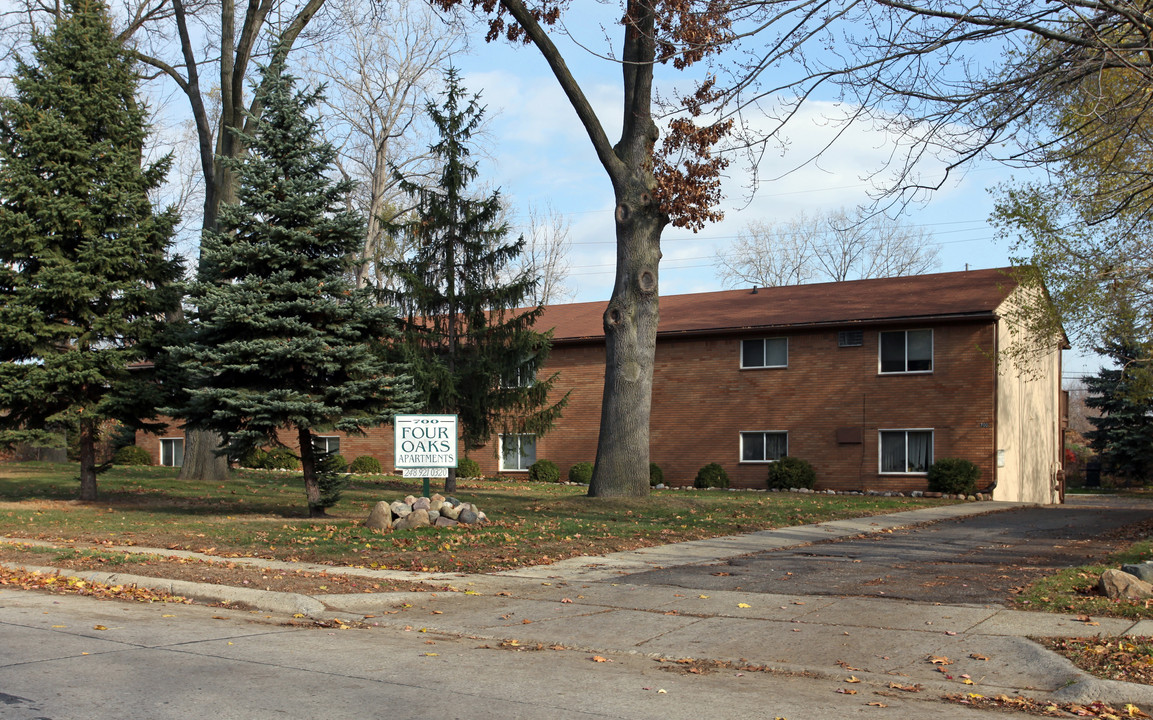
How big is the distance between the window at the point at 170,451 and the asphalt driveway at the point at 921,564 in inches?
1367

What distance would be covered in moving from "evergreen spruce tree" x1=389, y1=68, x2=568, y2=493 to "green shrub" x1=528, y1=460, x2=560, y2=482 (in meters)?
10.5

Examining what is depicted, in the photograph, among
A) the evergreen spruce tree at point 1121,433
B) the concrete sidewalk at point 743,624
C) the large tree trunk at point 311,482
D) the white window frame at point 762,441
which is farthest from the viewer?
the evergreen spruce tree at point 1121,433

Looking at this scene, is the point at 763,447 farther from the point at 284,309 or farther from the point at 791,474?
the point at 284,309

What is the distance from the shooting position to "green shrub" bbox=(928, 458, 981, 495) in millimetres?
27281

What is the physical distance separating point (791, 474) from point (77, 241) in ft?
67.5

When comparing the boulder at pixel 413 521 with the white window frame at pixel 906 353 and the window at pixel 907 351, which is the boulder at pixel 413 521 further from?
the window at pixel 907 351

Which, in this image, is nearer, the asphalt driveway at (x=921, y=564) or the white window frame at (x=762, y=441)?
the asphalt driveway at (x=921, y=564)

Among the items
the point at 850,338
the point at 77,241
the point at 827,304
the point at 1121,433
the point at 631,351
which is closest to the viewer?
the point at 77,241

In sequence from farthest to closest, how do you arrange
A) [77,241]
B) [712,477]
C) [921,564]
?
[712,477] < [77,241] < [921,564]

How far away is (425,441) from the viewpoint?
618 inches

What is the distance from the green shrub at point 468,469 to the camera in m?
34.9

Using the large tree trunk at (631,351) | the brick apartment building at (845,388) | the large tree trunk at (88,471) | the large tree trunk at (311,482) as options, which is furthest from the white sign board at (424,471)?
the brick apartment building at (845,388)

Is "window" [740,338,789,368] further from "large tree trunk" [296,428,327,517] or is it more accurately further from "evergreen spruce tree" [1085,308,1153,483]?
"evergreen spruce tree" [1085,308,1153,483]

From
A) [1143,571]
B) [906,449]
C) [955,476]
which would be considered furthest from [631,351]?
[906,449]
